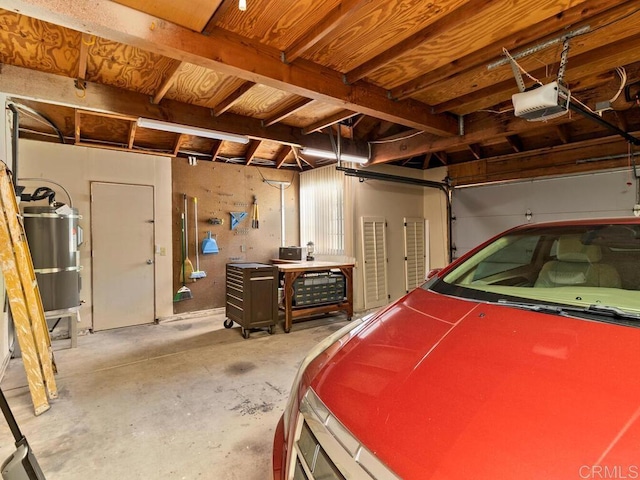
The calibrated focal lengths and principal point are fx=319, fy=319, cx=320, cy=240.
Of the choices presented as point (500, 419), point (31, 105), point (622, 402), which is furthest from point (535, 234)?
point (31, 105)

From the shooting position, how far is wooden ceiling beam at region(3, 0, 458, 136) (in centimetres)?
185

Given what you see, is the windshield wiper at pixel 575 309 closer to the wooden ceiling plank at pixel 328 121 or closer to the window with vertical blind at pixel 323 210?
the wooden ceiling plank at pixel 328 121

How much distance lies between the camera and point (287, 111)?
3744 millimetres

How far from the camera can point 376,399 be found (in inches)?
38.6

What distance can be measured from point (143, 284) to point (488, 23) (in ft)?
17.6

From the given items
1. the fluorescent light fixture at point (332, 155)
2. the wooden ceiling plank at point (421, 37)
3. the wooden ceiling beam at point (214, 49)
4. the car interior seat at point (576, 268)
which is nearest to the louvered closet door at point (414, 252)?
the fluorescent light fixture at point (332, 155)

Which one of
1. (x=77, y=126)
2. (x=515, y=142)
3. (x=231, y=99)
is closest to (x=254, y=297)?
(x=231, y=99)

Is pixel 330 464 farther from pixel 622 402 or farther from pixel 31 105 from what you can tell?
pixel 31 105

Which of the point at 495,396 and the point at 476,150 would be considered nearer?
the point at 495,396

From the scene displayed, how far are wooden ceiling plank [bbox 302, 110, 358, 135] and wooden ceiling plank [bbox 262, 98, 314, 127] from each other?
0.53 m

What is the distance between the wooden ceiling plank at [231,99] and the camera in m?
3.14

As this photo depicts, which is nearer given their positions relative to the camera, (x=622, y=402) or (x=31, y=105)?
(x=622, y=402)

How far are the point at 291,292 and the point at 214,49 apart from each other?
319cm

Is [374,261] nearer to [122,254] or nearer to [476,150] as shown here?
[476,150]
